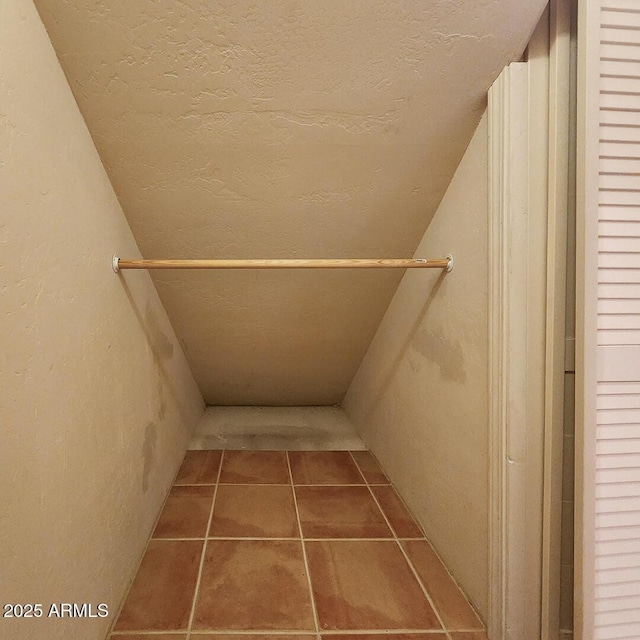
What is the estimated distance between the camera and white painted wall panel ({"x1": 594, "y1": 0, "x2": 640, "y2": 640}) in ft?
3.22

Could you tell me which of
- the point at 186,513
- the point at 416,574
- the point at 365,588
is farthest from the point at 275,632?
the point at 186,513

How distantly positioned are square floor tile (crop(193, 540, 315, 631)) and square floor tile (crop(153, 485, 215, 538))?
158mm

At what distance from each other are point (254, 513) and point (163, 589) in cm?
51

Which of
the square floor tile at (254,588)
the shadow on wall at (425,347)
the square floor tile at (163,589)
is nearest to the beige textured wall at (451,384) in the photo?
the shadow on wall at (425,347)

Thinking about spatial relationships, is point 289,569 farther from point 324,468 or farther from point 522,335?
point 522,335

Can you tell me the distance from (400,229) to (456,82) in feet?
1.92

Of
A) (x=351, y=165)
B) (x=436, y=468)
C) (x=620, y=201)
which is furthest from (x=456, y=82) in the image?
(x=436, y=468)

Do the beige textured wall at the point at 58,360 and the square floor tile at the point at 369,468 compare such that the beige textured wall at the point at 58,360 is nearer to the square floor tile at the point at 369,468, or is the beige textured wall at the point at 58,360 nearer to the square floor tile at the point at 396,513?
the square floor tile at the point at 396,513

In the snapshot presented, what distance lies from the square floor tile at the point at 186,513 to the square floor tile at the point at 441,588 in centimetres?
80

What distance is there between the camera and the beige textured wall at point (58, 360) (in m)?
0.78

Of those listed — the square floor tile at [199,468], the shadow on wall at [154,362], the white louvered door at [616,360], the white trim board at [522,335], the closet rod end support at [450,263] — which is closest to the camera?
the white louvered door at [616,360]

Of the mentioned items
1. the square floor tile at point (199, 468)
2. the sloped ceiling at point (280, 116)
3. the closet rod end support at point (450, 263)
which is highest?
the sloped ceiling at point (280, 116)

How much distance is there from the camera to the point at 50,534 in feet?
2.92

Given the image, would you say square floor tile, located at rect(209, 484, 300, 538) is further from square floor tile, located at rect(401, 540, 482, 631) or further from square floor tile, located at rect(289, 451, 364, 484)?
square floor tile, located at rect(401, 540, 482, 631)
